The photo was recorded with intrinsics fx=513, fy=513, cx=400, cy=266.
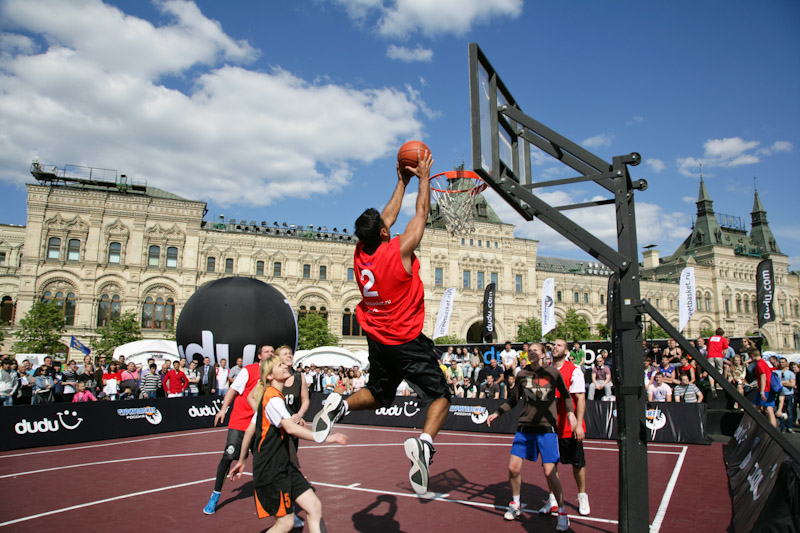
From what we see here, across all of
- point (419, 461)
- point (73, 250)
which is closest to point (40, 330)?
point (73, 250)

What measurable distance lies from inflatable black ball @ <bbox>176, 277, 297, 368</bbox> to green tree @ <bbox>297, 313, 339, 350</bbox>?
25510mm

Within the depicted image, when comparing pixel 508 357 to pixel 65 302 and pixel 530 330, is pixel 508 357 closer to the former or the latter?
pixel 530 330

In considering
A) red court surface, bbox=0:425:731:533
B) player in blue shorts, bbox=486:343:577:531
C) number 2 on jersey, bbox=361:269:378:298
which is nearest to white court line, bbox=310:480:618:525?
red court surface, bbox=0:425:731:533

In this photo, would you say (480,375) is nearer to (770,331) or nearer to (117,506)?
(117,506)

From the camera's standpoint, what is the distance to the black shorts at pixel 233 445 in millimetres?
7156

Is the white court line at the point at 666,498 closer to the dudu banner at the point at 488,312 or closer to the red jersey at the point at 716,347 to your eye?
the red jersey at the point at 716,347

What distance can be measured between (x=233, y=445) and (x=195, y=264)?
138 feet

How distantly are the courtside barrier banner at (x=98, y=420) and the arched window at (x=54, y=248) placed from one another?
111 ft

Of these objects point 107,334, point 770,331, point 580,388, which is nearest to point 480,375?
point 580,388

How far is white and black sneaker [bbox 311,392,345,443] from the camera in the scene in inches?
168

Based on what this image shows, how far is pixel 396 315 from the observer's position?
4691 millimetres

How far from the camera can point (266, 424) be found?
5480 mm

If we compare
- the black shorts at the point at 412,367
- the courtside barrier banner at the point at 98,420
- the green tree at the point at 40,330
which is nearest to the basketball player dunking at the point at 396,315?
the black shorts at the point at 412,367

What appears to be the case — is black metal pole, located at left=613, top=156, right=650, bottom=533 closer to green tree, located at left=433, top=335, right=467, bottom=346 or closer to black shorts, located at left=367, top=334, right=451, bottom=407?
black shorts, located at left=367, top=334, right=451, bottom=407
